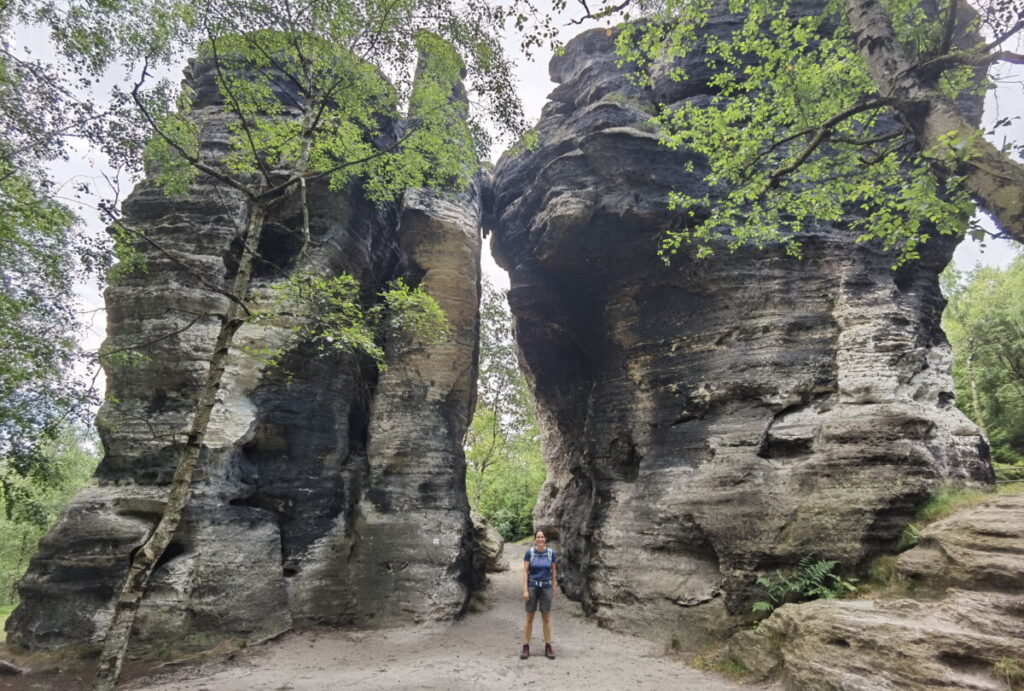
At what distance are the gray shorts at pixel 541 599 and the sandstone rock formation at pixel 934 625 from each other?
3012 millimetres

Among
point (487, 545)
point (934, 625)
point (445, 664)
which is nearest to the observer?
point (934, 625)

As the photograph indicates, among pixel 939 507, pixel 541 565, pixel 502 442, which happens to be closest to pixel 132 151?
pixel 541 565

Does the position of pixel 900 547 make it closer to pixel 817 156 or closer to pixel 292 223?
pixel 817 156

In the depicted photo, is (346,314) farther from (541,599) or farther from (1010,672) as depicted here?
(1010,672)

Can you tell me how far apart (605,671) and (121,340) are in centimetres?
1035

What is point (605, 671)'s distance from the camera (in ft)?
24.9

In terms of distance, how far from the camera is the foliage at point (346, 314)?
271 inches

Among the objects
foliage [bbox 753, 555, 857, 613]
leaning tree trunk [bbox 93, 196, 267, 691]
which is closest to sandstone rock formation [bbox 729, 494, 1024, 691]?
foliage [bbox 753, 555, 857, 613]

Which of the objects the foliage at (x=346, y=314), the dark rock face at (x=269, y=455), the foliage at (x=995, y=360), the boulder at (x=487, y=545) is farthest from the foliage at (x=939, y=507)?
the foliage at (x=995, y=360)

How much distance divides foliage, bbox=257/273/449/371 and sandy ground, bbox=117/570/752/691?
454 cm

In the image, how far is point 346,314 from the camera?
7191 mm

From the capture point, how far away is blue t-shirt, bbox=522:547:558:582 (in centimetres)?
802

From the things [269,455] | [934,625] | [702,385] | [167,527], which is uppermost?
[702,385]

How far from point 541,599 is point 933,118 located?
7.77m
